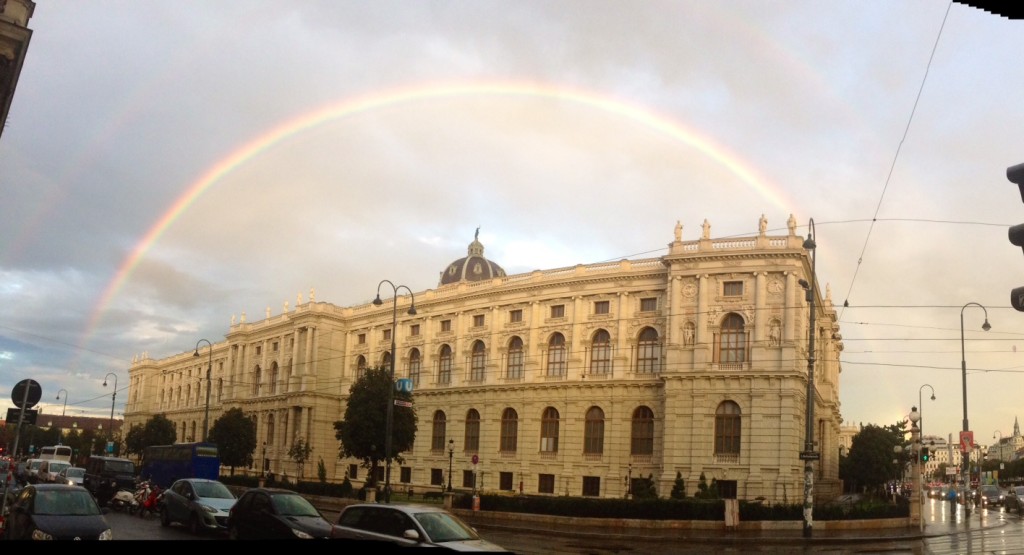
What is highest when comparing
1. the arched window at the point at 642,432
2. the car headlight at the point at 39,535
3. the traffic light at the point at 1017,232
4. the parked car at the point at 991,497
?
the traffic light at the point at 1017,232

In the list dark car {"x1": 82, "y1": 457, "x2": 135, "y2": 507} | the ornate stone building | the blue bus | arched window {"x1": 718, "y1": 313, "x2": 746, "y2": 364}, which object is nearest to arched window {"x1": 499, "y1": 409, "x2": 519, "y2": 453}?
the ornate stone building

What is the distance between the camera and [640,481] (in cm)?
5638

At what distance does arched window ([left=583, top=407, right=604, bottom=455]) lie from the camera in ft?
198

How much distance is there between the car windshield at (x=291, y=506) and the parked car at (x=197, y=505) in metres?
4.29

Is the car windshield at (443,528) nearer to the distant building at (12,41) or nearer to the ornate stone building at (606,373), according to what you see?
the distant building at (12,41)

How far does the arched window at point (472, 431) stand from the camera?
225ft

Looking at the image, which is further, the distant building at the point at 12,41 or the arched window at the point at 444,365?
the arched window at the point at 444,365

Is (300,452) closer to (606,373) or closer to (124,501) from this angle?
(606,373)

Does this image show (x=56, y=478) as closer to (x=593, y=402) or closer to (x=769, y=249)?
(x=593, y=402)

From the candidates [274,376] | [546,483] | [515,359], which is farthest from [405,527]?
[274,376]

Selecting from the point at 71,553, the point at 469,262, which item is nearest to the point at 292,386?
the point at 469,262

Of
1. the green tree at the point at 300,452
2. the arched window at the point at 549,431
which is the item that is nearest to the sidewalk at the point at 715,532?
the arched window at the point at 549,431

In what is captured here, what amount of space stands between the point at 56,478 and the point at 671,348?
1479 inches

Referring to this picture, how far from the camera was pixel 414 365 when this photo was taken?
76188mm
